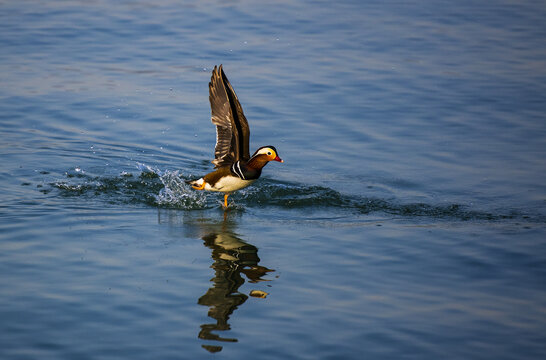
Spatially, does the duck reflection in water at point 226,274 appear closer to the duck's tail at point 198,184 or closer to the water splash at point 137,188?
the duck's tail at point 198,184

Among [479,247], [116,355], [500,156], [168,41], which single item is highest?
[168,41]

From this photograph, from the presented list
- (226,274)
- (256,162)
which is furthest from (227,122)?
(226,274)

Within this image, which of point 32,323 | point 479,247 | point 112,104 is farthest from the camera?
point 112,104

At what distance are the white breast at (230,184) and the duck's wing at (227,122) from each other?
0.98 feet

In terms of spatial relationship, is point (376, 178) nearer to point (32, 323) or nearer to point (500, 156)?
point (500, 156)

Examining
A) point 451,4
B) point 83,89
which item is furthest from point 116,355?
point 451,4

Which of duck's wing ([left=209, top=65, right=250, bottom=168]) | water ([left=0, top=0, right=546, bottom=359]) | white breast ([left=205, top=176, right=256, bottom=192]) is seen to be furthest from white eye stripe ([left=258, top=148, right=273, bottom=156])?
water ([left=0, top=0, right=546, bottom=359])

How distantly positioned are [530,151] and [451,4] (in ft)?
38.1

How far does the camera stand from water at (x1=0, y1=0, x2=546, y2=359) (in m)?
8.02

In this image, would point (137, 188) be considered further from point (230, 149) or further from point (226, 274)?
point (226, 274)

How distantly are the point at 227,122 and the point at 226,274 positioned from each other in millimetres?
2924

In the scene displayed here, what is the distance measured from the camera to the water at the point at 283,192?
802 cm

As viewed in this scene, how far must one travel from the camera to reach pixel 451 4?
24719 mm

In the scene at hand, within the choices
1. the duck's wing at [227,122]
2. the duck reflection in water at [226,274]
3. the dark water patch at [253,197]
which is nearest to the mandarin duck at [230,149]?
the duck's wing at [227,122]
